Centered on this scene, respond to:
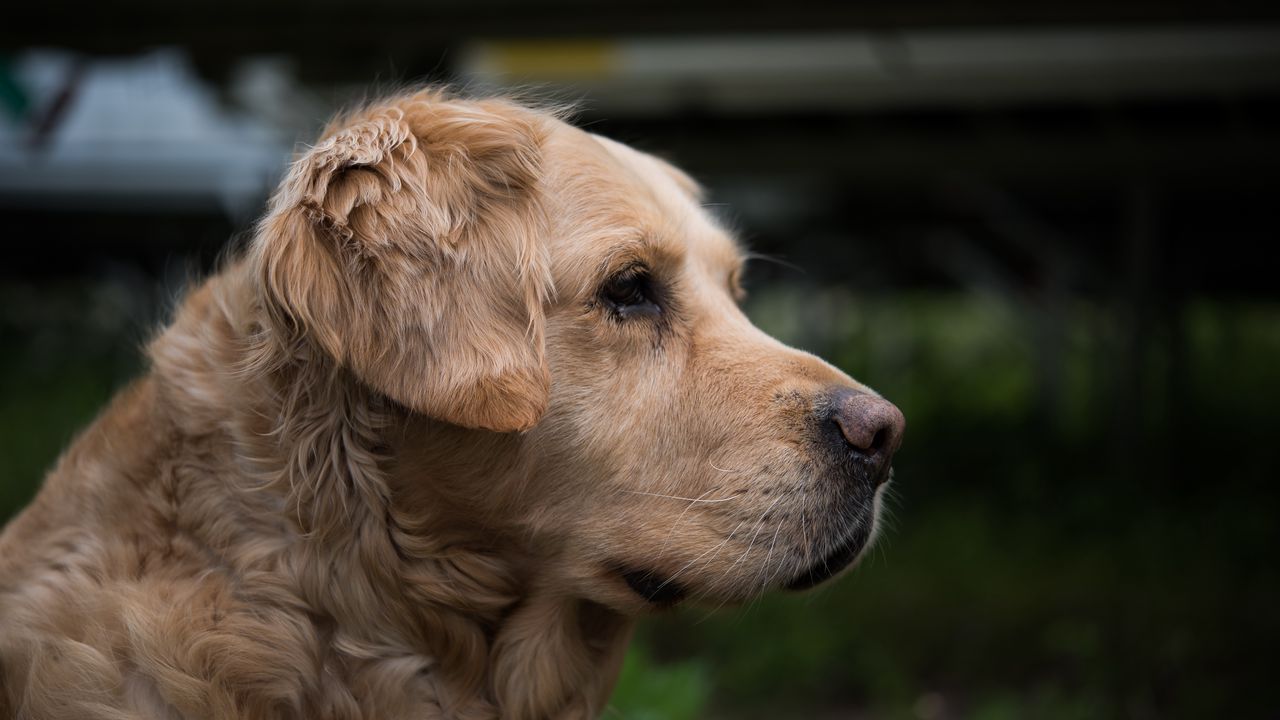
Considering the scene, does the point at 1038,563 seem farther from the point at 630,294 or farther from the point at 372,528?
the point at 372,528

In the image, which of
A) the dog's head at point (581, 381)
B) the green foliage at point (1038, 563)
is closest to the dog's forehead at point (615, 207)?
the dog's head at point (581, 381)

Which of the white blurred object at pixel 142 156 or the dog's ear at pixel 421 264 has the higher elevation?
the dog's ear at pixel 421 264

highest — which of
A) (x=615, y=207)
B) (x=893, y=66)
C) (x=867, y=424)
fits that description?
(x=615, y=207)

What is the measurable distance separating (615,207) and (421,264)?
1.37 feet

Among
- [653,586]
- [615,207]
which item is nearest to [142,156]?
[615,207]

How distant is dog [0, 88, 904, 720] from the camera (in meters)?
1.85

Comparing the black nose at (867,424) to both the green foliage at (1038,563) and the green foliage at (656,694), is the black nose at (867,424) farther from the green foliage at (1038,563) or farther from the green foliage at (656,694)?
the green foliage at (656,694)

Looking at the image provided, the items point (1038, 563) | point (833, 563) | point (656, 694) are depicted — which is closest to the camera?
point (833, 563)

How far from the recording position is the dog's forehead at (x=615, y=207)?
2.07 metres

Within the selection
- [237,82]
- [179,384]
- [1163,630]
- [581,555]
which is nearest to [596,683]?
[581,555]

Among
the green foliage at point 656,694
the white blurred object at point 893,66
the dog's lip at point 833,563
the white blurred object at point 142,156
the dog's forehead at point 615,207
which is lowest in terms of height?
the white blurred object at point 142,156

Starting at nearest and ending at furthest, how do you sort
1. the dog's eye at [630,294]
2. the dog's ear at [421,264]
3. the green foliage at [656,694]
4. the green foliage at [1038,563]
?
the dog's ear at [421,264]
the dog's eye at [630,294]
the green foliage at [656,694]
the green foliage at [1038,563]

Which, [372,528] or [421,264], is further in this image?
[372,528]

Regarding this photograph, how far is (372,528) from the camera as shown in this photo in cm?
196
